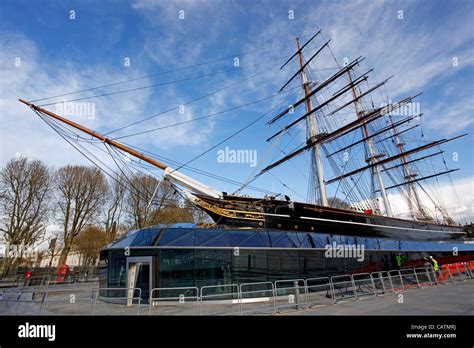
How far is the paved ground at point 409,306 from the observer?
329 inches

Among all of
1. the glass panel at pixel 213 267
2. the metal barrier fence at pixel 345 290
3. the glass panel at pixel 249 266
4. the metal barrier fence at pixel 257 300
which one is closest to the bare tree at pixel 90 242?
the glass panel at pixel 213 267

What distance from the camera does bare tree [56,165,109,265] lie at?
33625mm

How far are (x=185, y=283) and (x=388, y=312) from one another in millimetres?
8031

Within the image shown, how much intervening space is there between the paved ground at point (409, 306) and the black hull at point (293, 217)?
8.45 meters

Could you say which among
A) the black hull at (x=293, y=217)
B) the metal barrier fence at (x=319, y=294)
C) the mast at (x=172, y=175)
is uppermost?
the mast at (x=172, y=175)

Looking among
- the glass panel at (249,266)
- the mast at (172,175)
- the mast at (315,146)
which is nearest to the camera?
the glass panel at (249,266)

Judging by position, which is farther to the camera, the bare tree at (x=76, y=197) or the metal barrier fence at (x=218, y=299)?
the bare tree at (x=76, y=197)

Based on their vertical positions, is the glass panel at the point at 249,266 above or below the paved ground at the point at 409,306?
above

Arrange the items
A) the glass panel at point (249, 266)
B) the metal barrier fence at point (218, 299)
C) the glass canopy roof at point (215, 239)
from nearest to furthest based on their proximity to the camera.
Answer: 1. the metal barrier fence at point (218, 299)
2. the glass canopy roof at point (215, 239)
3. the glass panel at point (249, 266)

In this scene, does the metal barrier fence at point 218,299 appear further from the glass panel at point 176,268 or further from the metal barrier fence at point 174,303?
the glass panel at point 176,268

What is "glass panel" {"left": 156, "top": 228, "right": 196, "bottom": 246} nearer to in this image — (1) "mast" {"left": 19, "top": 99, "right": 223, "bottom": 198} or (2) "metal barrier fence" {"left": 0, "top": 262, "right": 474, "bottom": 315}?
(2) "metal barrier fence" {"left": 0, "top": 262, "right": 474, "bottom": 315}

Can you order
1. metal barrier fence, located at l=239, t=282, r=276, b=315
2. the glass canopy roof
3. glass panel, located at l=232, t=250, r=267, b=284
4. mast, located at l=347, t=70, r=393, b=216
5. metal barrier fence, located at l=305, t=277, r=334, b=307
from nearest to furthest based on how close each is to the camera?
1. metal barrier fence, located at l=239, t=282, r=276, b=315
2. metal barrier fence, located at l=305, t=277, r=334, b=307
3. the glass canopy roof
4. glass panel, located at l=232, t=250, r=267, b=284
5. mast, located at l=347, t=70, r=393, b=216

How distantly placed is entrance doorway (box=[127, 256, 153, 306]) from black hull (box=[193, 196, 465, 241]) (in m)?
5.91

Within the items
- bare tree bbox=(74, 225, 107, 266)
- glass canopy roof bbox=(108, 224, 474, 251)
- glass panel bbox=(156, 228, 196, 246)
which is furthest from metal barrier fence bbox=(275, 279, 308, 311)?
bare tree bbox=(74, 225, 107, 266)
